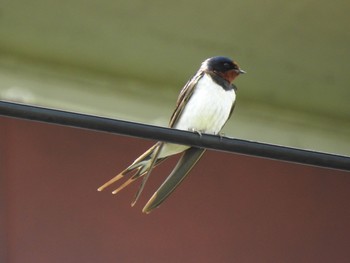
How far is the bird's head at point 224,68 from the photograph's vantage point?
2.68 metres

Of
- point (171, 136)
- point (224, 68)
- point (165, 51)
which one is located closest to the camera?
point (171, 136)

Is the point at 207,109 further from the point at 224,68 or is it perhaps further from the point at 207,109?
the point at 224,68

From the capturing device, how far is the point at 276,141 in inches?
136

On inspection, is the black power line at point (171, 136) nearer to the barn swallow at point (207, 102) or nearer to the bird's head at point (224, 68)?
the barn swallow at point (207, 102)

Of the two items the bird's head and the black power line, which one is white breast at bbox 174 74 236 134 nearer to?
the bird's head

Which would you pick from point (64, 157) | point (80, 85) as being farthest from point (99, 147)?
point (80, 85)

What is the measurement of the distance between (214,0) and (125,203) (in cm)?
74

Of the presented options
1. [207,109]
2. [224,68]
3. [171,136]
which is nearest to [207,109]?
[207,109]

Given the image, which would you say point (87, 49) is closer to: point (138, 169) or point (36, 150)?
point (36, 150)

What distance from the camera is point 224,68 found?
2.69 m

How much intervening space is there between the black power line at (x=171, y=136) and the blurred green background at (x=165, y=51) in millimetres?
1475

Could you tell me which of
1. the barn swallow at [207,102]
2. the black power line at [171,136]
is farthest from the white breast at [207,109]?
the black power line at [171,136]

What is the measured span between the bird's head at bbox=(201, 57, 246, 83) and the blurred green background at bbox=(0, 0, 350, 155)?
67 cm

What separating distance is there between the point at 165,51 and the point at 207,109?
939 mm
